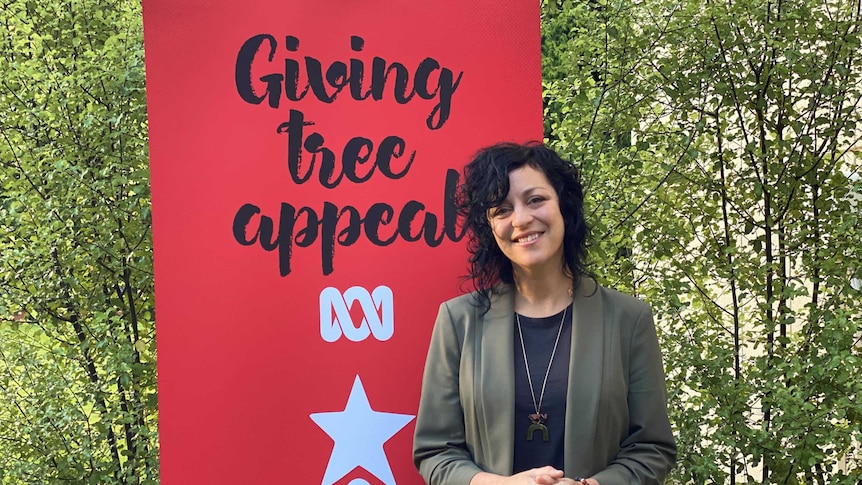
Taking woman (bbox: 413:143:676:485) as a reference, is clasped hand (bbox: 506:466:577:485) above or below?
below

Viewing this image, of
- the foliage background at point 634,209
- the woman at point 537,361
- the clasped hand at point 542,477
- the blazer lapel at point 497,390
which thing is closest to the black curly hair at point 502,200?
the woman at point 537,361

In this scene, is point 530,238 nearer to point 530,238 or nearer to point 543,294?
point 530,238

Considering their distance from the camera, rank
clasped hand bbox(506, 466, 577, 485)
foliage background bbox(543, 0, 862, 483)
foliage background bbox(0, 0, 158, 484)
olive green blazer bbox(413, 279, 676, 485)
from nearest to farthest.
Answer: clasped hand bbox(506, 466, 577, 485)
olive green blazer bbox(413, 279, 676, 485)
foliage background bbox(543, 0, 862, 483)
foliage background bbox(0, 0, 158, 484)

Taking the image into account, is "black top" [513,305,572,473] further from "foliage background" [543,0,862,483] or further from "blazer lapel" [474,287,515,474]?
"foliage background" [543,0,862,483]

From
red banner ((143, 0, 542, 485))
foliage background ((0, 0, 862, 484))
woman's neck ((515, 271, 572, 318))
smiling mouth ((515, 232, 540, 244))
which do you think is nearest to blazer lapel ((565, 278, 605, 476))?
woman's neck ((515, 271, 572, 318))

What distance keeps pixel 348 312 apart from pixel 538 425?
68 centimetres

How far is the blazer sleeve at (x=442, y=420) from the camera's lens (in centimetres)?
200

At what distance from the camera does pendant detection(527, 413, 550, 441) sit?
193 cm

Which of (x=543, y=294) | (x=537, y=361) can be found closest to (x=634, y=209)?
(x=543, y=294)

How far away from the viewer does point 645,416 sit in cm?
196

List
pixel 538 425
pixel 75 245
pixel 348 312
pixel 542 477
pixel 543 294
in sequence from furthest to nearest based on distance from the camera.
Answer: pixel 75 245, pixel 348 312, pixel 543 294, pixel 538 425, pixel 542 477

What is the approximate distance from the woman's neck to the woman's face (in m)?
0.03

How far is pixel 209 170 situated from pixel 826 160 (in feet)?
7.75

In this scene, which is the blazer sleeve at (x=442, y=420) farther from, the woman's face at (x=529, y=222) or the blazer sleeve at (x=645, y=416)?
the blazer sleeve at (x=645, y=416)
